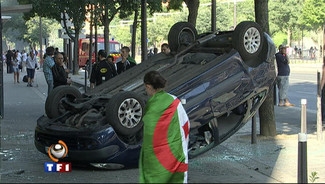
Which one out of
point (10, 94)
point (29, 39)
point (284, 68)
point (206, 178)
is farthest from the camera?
point (29, 39)

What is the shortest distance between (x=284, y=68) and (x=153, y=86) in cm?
1140

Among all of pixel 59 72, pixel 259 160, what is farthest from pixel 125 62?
pixel 259 160

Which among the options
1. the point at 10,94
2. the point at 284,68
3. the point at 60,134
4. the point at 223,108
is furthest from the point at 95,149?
the point at 10,94

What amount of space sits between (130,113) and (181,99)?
0.72 metres

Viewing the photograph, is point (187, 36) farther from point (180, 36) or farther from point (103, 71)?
point (103, 71)

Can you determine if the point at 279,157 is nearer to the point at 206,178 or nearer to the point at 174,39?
the point at 206,178

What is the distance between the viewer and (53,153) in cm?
675

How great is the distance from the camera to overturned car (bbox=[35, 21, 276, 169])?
22.0 ft

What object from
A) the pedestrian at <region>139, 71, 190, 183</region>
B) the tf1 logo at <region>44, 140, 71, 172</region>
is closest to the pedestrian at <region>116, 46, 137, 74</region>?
the tf1 logo at <region>44, 140, 71, 172</region>

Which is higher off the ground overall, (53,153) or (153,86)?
(153,86)

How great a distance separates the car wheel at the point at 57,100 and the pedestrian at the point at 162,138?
304cm

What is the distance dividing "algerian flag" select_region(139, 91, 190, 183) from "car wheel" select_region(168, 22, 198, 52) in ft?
12.9

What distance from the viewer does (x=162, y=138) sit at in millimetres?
4691

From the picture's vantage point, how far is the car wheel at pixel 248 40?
300 inches
